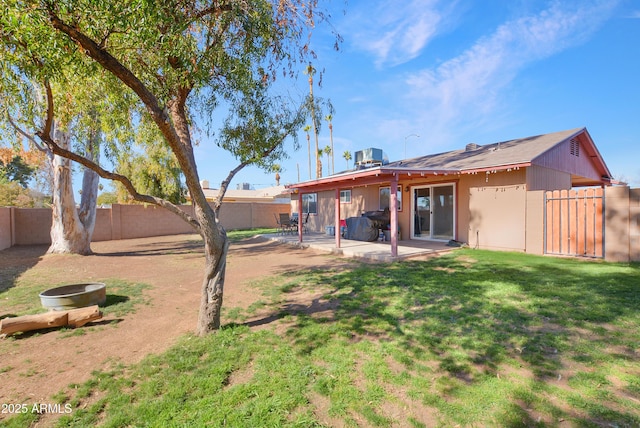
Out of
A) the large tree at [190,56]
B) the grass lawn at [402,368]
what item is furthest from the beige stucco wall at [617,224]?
the large tree at [190,56]

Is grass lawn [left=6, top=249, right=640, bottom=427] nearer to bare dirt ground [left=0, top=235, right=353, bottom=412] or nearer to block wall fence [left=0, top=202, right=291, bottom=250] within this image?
bare dirt ground [left=0, top=235, right=353, bottom=412]

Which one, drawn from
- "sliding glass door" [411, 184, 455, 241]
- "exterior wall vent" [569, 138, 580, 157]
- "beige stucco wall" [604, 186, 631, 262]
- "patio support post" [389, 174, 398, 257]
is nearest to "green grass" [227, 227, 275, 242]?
"sliding glass door" [411, 184, 455, 241]

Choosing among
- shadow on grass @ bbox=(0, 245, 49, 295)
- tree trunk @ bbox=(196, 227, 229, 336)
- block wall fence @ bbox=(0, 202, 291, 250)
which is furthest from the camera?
block wall fence @ bbox=(0, 202, 291, 250)

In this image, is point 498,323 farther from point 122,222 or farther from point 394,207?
point 122,222

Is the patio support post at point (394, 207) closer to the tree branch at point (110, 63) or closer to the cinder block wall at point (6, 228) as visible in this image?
the tree branch at point (110, 63)

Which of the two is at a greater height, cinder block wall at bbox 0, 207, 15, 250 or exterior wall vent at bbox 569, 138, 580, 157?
→ exterior wall vent at bbox 569, 138, 580, 157

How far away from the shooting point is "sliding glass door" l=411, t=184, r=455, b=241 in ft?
34.6

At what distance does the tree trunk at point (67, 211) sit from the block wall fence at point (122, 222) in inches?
151

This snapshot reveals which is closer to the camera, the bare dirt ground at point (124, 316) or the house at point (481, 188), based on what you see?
the bare dirt ground at point (124, 316)

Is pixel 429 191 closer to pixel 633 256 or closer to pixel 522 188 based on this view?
pixel 522 188

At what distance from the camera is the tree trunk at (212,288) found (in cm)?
371

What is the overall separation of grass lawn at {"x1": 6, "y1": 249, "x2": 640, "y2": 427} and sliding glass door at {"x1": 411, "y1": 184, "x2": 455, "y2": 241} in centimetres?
572

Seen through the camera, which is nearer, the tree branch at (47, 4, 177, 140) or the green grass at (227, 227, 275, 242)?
the tree branch at (47, 4, 177, 140)

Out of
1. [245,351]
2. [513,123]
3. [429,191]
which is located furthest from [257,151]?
[513,123]
